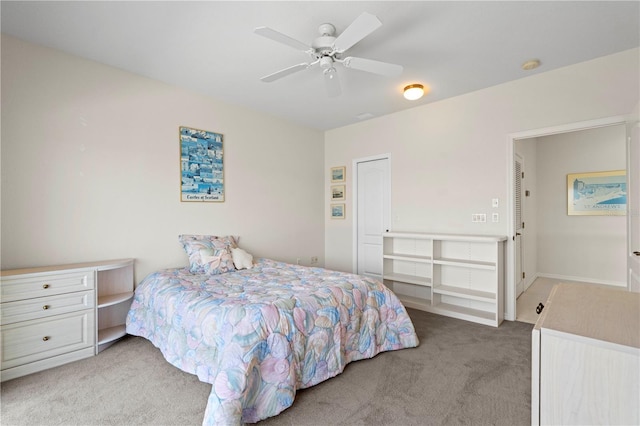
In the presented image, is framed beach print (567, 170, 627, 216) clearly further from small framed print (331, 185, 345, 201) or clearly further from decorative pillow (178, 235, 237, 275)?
decorative pillow (178, 235, 237, 275)

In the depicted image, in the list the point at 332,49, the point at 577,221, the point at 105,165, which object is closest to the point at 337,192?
the point at 332,49

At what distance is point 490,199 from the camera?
350 cm

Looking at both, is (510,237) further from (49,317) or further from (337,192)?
(49,317)

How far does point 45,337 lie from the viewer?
2.33 meters

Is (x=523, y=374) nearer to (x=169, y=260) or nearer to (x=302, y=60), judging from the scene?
(x=302, y=60)

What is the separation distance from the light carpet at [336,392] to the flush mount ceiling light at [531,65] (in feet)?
8.80

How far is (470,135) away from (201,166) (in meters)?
3.34

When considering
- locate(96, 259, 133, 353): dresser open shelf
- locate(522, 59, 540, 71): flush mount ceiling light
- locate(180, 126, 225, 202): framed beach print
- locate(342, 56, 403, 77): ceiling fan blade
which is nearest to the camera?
locate(342, 56, 403, 77): ceiling fan blade

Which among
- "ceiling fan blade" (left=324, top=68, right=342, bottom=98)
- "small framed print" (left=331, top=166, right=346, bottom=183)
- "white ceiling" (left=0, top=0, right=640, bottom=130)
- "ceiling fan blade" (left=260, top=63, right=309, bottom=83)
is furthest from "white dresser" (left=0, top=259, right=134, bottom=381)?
"small framed print" (left=331, top=166, right=346, bottom=183)

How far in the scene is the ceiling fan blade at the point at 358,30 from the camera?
175 cm

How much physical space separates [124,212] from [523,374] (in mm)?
3855

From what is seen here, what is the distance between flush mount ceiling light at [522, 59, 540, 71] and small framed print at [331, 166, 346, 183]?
274cm

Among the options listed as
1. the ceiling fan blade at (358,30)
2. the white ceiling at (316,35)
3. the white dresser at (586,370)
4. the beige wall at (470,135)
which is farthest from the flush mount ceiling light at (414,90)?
the white dresser at (586,370)

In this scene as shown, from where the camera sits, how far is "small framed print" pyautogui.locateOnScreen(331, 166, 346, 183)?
5.05 m
